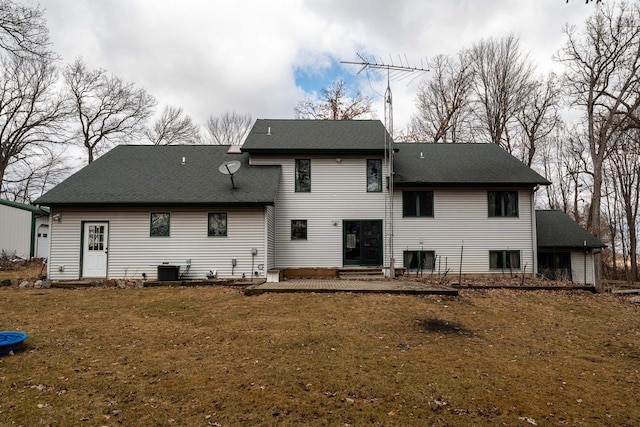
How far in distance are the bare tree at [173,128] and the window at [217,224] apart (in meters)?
24.2

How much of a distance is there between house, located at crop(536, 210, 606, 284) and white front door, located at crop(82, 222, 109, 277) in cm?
1802

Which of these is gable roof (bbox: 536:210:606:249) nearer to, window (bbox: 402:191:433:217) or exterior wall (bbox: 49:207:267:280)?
window (bbox: 402:191:433:217)

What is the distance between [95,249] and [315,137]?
9.76 meters

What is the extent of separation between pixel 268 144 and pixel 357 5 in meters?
8.94

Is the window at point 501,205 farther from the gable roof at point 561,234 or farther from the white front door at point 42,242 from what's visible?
the white front door at point 42,242

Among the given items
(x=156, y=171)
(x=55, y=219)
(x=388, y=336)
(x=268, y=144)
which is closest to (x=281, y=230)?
(x=268, y=144)

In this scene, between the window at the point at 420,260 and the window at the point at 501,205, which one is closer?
the window at the point at 420,260

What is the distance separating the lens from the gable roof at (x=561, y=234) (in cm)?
1739

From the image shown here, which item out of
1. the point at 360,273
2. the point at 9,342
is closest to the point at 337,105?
the point at 360,273

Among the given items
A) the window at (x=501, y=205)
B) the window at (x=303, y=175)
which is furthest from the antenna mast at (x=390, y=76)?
the window at (x=501, y=205)

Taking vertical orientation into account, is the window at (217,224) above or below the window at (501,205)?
below

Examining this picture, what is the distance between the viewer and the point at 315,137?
17.1 meters

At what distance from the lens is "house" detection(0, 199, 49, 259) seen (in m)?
22.0

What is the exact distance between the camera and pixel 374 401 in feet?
14.7
